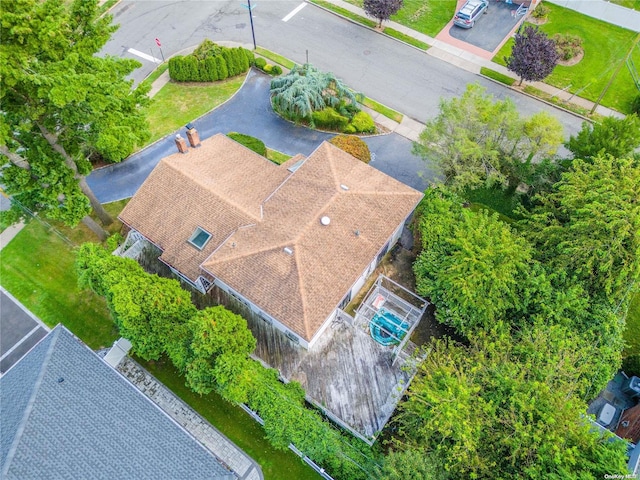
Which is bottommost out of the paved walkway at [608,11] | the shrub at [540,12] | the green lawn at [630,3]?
the shrub at [540,12]

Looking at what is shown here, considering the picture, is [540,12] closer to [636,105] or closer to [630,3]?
[630,3]

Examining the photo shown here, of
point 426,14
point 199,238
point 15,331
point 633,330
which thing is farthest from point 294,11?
point 633,330

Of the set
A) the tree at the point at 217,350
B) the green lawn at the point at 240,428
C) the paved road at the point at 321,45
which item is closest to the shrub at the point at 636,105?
the paved road at the point at 321,45

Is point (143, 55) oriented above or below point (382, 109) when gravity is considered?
below

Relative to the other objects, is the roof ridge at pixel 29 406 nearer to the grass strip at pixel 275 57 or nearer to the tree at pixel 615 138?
the grass strip at pixel 275 57

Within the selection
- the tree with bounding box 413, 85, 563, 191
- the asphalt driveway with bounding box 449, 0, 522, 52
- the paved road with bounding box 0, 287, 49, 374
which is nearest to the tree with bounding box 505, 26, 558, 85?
the asphalt driveway with bounding box 449, 0, 522, 52

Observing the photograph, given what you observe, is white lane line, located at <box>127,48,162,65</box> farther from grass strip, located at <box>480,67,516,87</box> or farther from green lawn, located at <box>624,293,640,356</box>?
green lawn, located at <box>624,293,640,356</box>
